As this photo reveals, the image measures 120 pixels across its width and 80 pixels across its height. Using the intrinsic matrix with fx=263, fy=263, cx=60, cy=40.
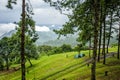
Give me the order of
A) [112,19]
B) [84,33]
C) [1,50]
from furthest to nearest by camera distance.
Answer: [1,50]
[112,19]
[84,33]

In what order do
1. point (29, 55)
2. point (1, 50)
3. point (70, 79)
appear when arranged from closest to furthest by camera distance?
1. point (70, 79)
2. point (29, 55)
3. point (1, 50)

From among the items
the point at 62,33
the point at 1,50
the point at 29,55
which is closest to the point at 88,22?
the point at 62,33

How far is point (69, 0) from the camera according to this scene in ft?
99.8

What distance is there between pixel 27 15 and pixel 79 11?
6432 millimetres

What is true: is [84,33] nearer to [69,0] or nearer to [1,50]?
[69,0]

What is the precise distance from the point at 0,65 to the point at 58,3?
296 ft

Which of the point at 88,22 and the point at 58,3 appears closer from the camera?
the point at 58,3

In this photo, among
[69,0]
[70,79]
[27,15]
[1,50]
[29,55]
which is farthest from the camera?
[1,50]

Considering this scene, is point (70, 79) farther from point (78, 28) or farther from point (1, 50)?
point (1, 50)

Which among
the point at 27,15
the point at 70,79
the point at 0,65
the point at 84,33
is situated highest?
the point at 27,15

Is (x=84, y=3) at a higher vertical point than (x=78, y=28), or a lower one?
higher

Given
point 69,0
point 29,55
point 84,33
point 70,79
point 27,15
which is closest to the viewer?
point 27,15

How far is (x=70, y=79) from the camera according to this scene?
47750 mm

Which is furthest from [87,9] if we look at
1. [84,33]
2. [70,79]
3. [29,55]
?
[29,55]
